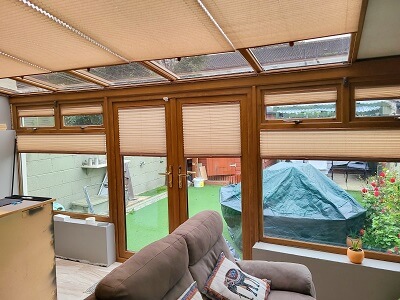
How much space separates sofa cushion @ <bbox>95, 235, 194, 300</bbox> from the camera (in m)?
1.57

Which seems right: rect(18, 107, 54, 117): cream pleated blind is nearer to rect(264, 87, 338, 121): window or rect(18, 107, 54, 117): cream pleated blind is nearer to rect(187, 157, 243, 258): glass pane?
rect(187, 157, 243, 258): glass pane

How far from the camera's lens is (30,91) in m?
4.32

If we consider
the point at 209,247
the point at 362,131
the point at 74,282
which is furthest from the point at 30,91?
the point at 362,131

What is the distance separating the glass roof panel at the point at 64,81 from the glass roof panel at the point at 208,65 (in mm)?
1277

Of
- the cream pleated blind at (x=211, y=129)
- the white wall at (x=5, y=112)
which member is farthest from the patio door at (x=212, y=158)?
the white wall at (x=5, y=112)

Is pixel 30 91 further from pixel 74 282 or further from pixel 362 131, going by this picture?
pixel 362 131

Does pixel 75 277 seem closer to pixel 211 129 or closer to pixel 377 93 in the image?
pixel 211 129

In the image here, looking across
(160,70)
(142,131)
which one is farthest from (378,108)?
(142,131)

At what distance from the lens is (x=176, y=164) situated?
3670 millimetres

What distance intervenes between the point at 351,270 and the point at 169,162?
221cm

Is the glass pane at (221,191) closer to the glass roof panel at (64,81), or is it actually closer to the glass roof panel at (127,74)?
the glass roof panel at (127,74)

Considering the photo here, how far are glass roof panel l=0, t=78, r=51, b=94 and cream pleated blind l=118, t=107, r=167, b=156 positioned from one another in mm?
1334

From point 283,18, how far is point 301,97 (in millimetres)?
1203

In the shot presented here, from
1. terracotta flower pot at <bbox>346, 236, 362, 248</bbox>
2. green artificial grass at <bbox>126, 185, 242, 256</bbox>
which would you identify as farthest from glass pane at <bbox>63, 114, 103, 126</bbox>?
terracotta flower pot at <bbox>346, 236, 362, 248</bbox>
